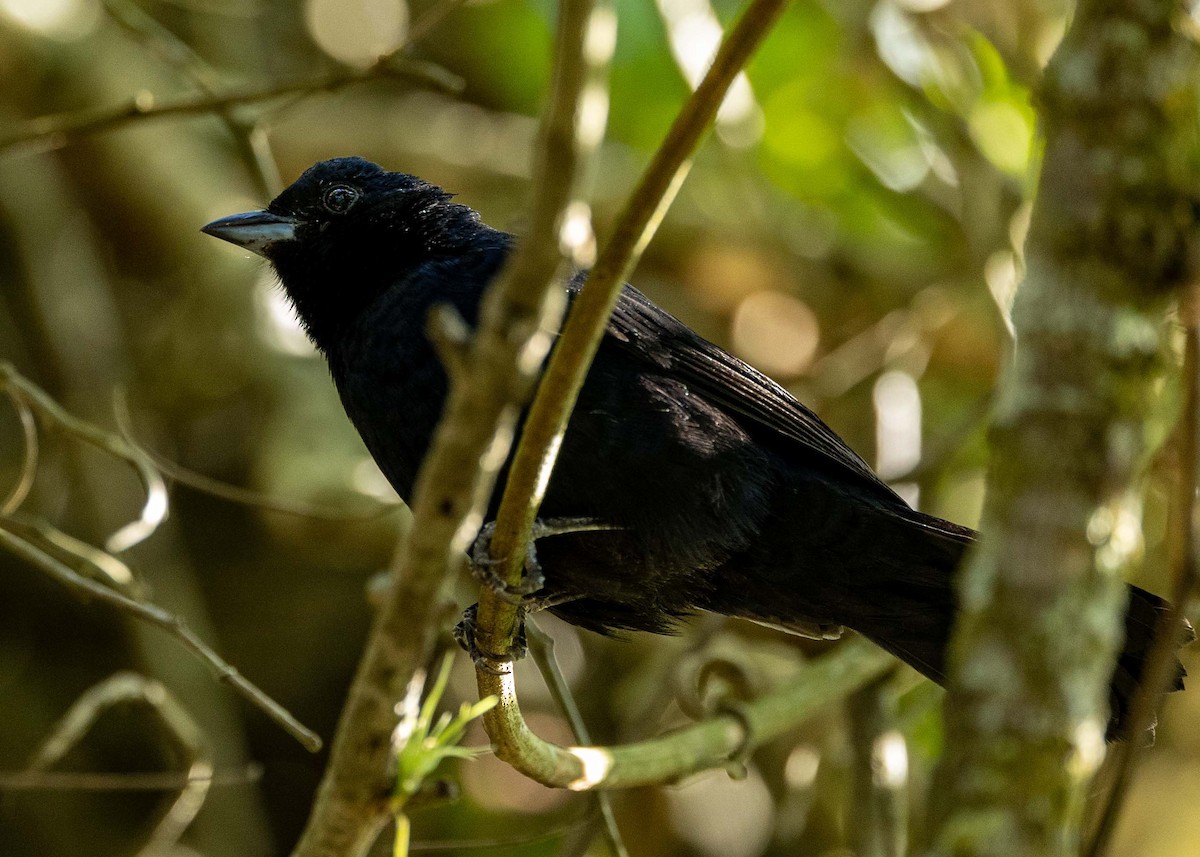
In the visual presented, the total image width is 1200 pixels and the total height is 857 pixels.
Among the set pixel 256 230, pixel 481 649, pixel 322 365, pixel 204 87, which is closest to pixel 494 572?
pixel 481 649

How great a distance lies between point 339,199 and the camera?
3.86m

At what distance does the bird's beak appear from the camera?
3.80m

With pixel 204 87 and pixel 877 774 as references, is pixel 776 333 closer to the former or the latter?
pixel 877 774

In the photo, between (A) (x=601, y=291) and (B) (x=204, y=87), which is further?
(B) (x=204, y=87)

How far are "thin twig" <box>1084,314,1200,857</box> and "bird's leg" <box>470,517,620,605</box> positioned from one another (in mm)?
995

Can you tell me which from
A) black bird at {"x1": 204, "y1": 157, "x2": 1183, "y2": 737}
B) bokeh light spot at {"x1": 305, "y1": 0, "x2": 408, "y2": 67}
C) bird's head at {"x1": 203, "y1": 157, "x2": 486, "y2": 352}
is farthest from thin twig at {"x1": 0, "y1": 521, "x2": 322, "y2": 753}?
bokeh light spot at {"x1": 305, "y1": 0, "x2": 408, "y2": 67}

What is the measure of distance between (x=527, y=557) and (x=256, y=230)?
1666mm

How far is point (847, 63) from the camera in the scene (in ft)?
21.3

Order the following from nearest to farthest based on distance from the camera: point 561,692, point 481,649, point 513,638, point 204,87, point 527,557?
point 527,557
point 481,649
point 513,638
point 561,692
point 204,87

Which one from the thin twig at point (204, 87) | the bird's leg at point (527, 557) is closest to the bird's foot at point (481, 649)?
the bird's leg at point (527, 557)

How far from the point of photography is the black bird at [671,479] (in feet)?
10.2

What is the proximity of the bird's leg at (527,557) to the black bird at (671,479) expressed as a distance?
0.03 meters

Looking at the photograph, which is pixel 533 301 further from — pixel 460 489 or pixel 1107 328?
pixel 1107 328

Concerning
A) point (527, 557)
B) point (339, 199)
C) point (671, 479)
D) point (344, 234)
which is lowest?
point (527, 557)
